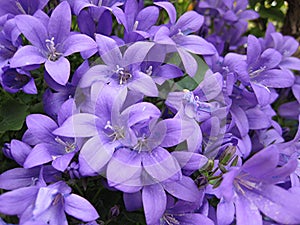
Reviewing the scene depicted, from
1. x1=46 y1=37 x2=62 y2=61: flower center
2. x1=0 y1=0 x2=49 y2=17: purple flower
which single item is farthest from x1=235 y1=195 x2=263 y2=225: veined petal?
x1=0 y1=0 x2=49 y2=17: purple flower

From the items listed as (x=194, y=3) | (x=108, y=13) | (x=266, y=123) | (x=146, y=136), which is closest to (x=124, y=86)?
(x=146, y=136)

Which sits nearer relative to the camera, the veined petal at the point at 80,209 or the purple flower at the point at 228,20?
the veined petal at the point at 80,209

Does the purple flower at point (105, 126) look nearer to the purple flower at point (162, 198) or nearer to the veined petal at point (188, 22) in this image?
the purple flower at point (162, 198)

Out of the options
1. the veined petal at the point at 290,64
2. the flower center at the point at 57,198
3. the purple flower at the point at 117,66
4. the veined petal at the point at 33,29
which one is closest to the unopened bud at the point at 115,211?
the flower center at the point at 57,198

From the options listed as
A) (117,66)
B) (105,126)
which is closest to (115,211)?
(105,126)

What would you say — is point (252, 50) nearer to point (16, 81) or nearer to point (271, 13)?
point (271, 13)

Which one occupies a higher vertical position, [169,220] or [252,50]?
[252,50]

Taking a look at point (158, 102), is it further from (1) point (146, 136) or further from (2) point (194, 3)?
(2) point (194, 3)
